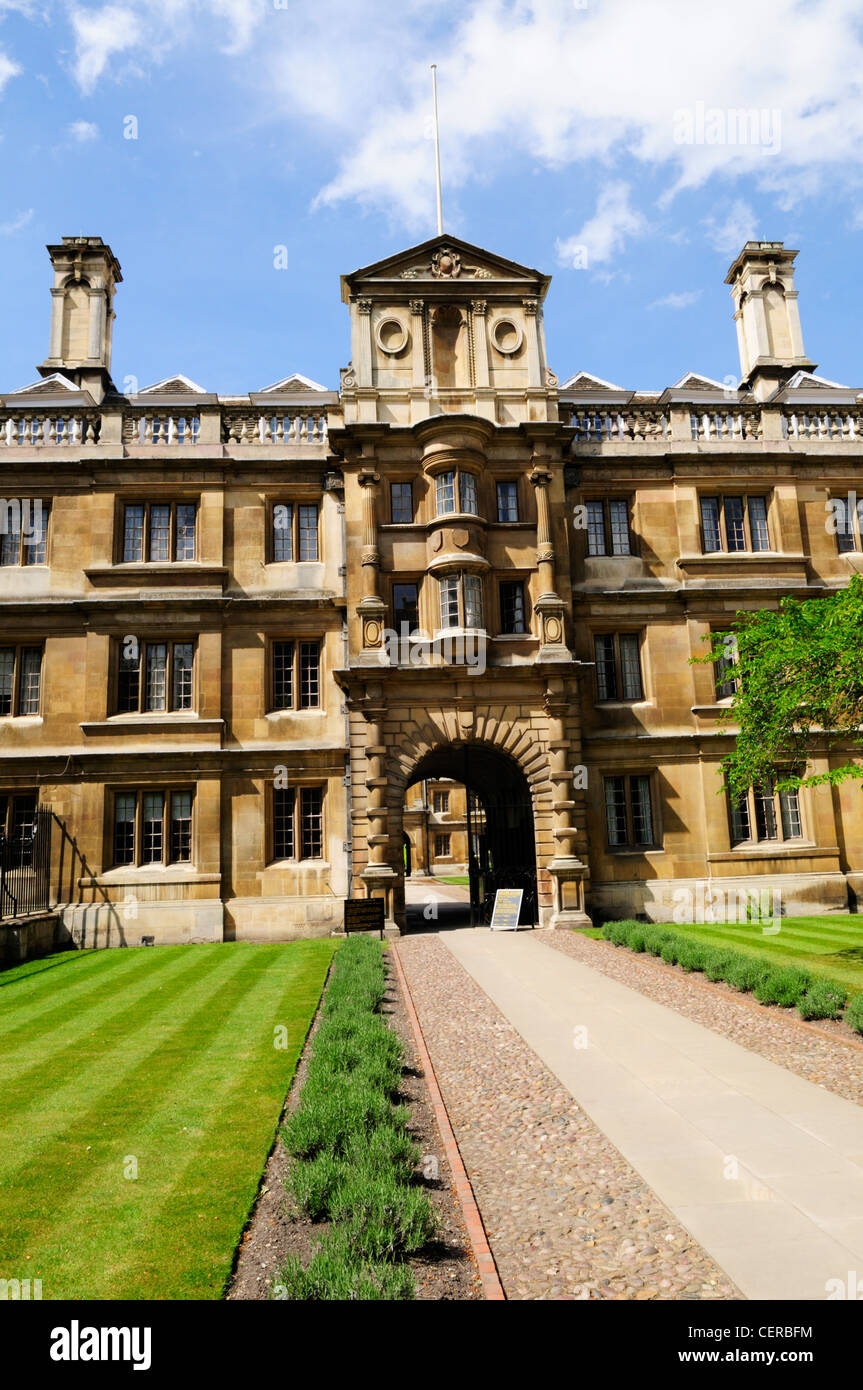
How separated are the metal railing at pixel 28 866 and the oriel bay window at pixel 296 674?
292 inches

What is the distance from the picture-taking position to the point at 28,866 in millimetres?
24156

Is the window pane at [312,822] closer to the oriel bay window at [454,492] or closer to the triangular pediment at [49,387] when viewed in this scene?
the oriel bay window at [454,492]

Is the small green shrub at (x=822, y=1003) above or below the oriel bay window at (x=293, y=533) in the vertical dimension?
below

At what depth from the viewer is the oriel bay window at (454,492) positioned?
83.0 feet

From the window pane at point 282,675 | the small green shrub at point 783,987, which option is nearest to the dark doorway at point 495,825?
the window pane at point 282,675

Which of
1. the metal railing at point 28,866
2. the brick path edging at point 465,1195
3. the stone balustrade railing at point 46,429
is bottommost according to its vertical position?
the brick path edging at point 465,1195

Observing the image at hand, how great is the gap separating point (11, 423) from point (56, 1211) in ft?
83.8

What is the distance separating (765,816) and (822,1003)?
50.4 feet

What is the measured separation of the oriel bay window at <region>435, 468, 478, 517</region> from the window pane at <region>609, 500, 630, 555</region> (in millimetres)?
5196

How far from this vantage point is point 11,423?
87.7 feet

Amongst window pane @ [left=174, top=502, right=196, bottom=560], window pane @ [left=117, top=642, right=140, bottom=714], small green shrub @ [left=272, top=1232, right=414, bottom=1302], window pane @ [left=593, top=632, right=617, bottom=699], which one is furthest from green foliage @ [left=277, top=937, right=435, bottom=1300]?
window pane @ [left=174, top=502, right=196, bottom=560]

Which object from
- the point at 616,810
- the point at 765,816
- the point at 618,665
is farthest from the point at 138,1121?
the point at 765,816

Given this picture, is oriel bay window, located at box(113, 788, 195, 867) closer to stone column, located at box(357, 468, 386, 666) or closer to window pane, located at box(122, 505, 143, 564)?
stone column, located at box(357, 468, 386, 666)

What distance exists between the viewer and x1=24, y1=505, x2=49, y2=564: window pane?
26.3 meters
